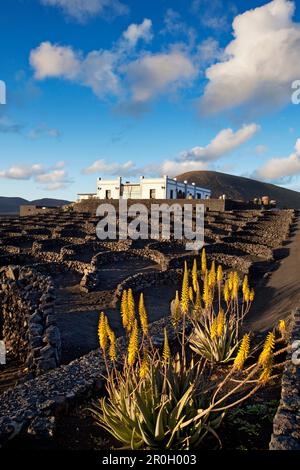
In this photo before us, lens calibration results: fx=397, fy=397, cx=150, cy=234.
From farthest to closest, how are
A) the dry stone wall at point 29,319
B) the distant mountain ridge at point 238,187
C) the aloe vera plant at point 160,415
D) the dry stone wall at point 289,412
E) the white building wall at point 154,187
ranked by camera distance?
the distant mountain ridge at point 238,187
the white building wall at point 154,187
the dry stone wall at point 29,319
the aloe vera plant at point 160,415
the dry stone wall at point 289,412

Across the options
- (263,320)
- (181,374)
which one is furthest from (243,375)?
(263,320)

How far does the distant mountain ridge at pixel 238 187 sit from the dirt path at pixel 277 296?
92.5 m

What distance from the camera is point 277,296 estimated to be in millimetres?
13086

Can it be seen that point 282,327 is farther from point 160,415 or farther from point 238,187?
point 238,187

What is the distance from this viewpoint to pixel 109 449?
438 cm

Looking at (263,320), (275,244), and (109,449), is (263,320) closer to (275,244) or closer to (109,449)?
(109,449)

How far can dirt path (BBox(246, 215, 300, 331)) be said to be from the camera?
1024 centimetres

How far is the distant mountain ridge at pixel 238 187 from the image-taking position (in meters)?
113

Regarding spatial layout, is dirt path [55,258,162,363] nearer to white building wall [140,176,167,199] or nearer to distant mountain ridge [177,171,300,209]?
white building wall [140,176,167,199]

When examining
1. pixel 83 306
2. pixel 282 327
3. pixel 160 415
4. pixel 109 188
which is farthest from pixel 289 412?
pixel 109 188

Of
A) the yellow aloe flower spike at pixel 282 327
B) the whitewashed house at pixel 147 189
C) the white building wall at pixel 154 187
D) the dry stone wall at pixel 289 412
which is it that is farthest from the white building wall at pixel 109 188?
the dry stone wall at pixel 289 412

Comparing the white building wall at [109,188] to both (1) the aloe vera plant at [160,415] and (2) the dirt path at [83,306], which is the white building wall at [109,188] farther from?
(1) the aloe vera plant at [160,415]

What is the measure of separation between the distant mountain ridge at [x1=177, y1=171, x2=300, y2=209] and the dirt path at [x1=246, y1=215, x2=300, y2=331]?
92538mm

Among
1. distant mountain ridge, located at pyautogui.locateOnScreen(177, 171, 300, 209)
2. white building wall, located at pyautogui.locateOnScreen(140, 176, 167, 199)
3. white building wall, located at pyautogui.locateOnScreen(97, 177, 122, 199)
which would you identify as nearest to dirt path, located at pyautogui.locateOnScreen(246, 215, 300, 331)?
white building wall, located at pyautogui.locateOnScreen(140, 176, 167, 199)
